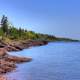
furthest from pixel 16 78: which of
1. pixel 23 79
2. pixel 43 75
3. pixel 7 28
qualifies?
pixel 7 28

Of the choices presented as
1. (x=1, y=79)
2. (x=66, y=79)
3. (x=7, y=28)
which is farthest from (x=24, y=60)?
(x=7, y=28)

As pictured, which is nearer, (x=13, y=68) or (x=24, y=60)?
(x=13, y=68)

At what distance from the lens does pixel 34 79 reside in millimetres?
44188

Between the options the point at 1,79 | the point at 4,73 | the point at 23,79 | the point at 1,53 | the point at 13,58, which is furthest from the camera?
the point at 1,53

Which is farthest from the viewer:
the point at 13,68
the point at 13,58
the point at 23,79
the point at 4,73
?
the point at 13,58

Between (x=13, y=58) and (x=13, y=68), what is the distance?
1046 centimetres

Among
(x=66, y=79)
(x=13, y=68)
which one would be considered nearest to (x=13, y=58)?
(x=13, y=68)

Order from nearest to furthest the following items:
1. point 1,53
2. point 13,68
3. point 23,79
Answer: point 23,79 < point 13,68 < point 1,53

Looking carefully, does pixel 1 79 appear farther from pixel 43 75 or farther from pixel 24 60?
pixel 24 60

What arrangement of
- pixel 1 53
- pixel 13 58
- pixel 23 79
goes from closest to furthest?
pixel 23 79 → pixel 13 58 → pixel 1 53

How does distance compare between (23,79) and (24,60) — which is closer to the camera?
(23,79)

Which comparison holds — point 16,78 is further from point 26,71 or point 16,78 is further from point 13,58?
point 13,58

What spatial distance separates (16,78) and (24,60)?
2050 centimetres

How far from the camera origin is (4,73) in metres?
46.8
